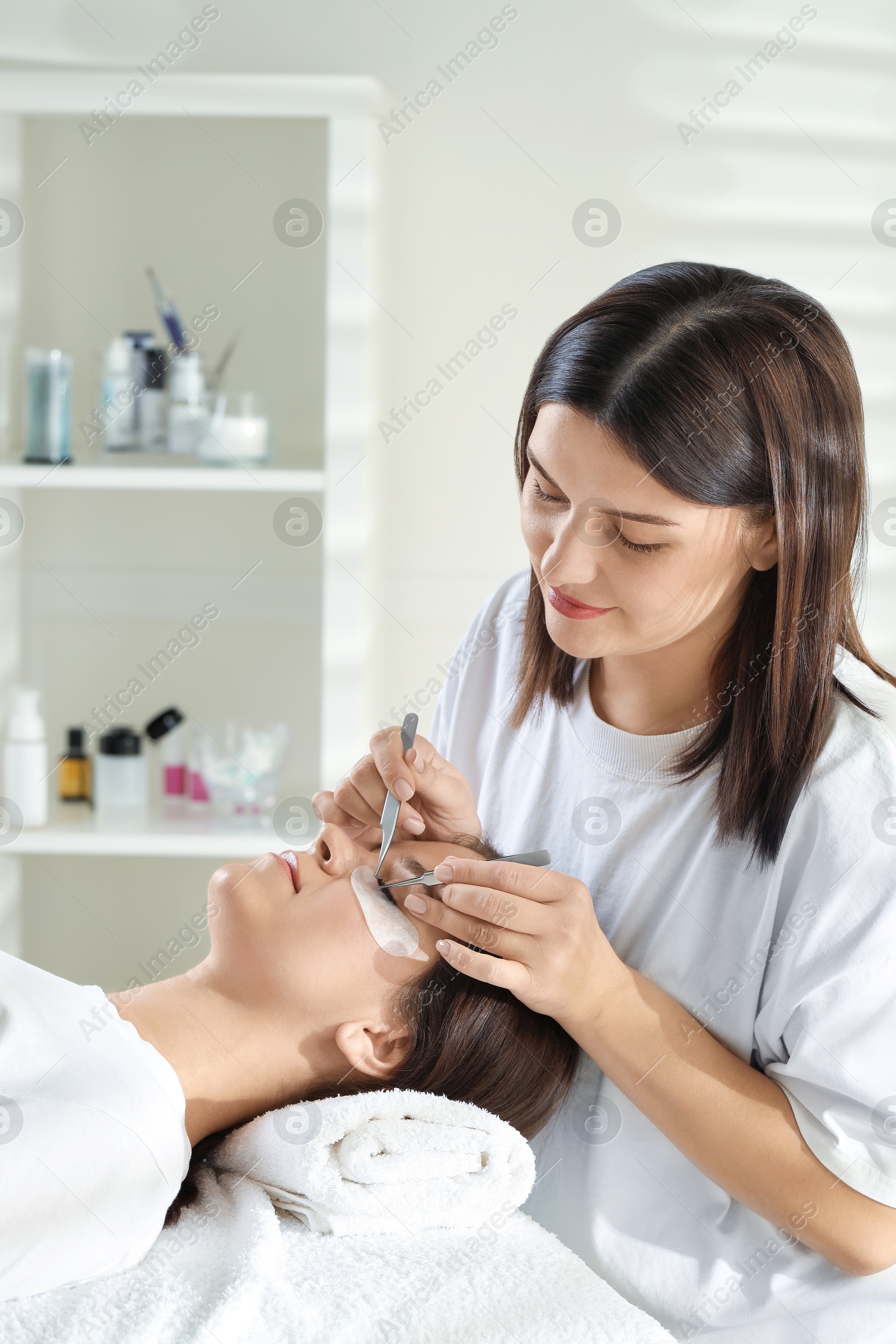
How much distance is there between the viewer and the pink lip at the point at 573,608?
3.16 ft

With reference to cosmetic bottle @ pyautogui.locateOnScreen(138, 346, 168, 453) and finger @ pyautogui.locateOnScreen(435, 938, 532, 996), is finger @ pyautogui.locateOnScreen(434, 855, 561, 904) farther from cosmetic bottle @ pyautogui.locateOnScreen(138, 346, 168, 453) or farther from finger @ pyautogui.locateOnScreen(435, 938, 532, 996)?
cosmetic bottle @ pyautogui.locateOnScreen(138, 346, 168, 453)

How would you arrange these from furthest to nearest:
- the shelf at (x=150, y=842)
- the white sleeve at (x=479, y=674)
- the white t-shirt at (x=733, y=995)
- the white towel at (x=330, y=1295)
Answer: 1. the shelf at (x=150, y=842)
2. the white sleeve at (x=479, y=674)
3. the white t-shirt at (x=733, y=995)
4. the white towel at (x=330, y=1295)

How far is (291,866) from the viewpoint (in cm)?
113

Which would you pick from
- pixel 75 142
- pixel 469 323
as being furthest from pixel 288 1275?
pixel 75 142

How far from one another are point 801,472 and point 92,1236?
2.62 feet

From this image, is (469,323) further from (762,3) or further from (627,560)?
(627,560)

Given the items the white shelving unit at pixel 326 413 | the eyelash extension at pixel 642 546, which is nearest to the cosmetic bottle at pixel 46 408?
the white shelving unit at pixel 326 413

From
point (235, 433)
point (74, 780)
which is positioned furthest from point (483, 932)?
point (74, 780)

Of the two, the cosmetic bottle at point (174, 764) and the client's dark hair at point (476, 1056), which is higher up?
the cosmetic bottle at point (174, 764)

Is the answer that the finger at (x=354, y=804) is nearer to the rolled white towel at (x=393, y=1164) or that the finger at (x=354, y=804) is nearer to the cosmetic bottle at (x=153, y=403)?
the rolled white towel at (x=393, y=1164)

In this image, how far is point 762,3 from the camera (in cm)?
185

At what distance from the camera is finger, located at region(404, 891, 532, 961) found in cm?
86

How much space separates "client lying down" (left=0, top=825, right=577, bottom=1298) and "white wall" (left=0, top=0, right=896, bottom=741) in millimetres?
954

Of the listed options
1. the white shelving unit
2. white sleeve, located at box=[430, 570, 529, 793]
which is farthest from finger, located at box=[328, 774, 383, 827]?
the white shelving unit
